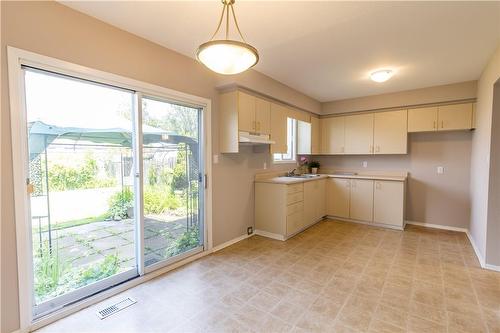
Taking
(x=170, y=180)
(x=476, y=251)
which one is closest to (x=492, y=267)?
(x=476, y=251)

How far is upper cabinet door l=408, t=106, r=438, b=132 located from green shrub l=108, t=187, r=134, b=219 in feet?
15.6

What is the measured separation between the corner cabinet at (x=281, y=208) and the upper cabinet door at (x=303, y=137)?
1.06 metres

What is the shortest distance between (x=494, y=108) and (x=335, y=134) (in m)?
2.72

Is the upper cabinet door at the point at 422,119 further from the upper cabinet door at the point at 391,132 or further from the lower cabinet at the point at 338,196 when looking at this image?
the lower cabinet at the point at 338,196

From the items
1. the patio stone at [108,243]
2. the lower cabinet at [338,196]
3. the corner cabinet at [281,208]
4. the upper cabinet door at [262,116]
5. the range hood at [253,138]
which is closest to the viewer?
the patio stone at [108,243]

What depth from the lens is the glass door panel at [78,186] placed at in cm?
195

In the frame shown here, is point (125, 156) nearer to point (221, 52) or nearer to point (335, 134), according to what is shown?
point (221, 52)

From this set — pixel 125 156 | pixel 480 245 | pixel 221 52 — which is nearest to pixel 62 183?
pixel 125 156

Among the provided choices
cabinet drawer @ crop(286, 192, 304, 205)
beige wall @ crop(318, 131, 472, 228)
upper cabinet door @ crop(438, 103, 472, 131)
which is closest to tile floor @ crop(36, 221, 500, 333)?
cabinet drawer @ crop(286, 192, 304, 205)

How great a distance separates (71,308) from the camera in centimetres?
204

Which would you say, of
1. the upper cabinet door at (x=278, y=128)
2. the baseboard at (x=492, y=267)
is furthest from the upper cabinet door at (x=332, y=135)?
the baseboard at (x=492, y=267)

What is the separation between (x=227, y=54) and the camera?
1.64 metres

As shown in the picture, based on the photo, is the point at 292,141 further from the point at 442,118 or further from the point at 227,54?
the point at 227,54

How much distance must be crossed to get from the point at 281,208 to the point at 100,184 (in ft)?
8.06
